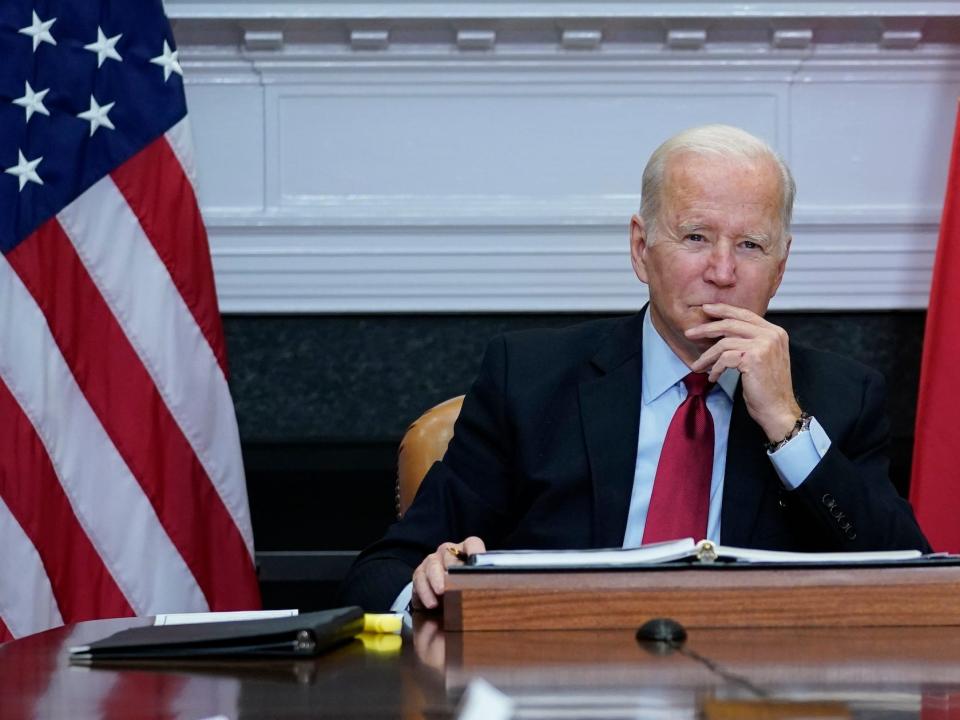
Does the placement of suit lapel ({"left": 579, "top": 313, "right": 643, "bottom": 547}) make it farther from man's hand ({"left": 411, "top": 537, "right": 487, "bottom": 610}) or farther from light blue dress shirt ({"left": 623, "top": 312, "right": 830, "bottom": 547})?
man's hand ({"left": 411, "top": 537, "right": 487, "bottom": 610})

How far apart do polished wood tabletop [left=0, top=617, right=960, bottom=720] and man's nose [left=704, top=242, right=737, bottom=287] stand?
799 mm

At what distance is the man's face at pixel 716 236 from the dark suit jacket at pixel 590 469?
178 mm

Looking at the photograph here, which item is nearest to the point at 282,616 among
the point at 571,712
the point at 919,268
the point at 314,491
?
the point at 571,712

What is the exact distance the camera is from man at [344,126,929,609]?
214 cm

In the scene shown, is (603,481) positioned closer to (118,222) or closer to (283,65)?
(118,222)

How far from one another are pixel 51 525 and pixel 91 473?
14cm

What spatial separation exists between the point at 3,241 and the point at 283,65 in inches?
37.0

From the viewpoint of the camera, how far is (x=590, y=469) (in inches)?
88.3

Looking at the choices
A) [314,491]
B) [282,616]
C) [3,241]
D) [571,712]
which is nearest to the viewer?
[571,712]

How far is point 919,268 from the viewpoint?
140 inches

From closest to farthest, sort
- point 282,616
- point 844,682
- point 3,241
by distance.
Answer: point 844,682
point 282,616
point 3,241

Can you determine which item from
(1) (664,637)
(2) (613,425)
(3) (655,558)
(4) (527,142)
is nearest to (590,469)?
(2) (613,425)

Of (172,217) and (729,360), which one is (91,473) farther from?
(729,360)

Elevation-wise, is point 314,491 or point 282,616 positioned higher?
point 314,491
